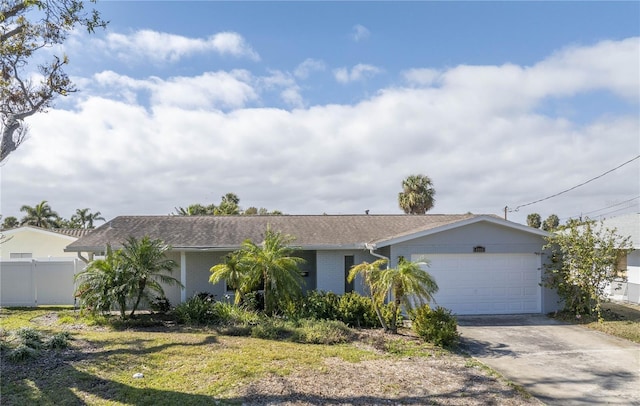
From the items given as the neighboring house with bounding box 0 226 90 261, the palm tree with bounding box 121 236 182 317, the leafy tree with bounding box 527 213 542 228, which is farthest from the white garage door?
the leafy tree with bounding box 527 213 542 228

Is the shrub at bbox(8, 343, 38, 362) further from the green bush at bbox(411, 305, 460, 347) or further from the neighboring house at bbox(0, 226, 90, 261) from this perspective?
the neighboring house at bbox(0, 226, 90, 261)

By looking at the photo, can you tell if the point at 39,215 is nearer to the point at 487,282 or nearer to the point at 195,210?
the point at 195,210

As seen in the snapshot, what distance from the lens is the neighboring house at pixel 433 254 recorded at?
13.2m

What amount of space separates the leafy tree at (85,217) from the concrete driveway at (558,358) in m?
59.3

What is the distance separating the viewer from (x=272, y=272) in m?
11.8

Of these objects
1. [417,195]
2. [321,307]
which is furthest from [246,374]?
[417,195]

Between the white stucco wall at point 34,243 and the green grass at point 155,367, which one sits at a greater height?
the white stucco wall at point 34,243

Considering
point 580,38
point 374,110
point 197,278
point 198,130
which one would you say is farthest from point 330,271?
point 580,38

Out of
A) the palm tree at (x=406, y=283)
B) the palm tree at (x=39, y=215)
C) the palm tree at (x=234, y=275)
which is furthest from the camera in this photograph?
the palm tree at (x=39, y=215)

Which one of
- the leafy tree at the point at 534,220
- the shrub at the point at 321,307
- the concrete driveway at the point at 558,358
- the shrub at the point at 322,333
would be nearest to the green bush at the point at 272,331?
the shrub at the point at 322,333

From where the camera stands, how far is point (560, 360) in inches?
334

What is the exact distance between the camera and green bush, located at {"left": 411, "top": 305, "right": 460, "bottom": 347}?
9289mm

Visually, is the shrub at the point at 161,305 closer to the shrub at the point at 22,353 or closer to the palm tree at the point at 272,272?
the palm tree at the point at 272,272

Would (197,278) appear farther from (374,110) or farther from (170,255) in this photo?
(374,110)
